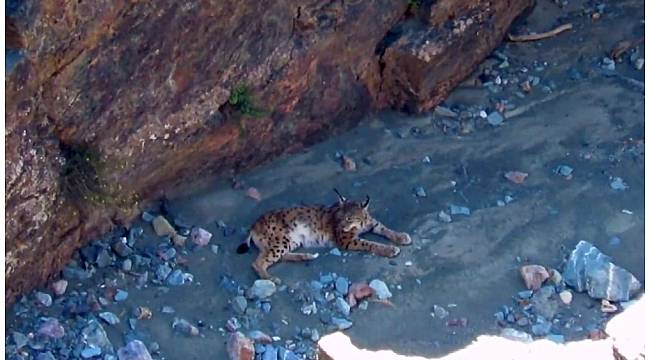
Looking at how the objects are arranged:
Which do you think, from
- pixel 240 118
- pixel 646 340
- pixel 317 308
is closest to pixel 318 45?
pixel 240 118

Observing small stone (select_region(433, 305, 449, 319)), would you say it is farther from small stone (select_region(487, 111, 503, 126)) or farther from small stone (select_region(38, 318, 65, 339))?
small stone (select_region(487, 111, 503, 126))

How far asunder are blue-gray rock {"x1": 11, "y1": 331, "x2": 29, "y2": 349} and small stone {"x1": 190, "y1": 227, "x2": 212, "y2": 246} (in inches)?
48.3

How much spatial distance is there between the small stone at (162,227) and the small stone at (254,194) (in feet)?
1.89

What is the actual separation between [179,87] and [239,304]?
122 cm

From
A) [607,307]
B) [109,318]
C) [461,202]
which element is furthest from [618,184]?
[109,318]

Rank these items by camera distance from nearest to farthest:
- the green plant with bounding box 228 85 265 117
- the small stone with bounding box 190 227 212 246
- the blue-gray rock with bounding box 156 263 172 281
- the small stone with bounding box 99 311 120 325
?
the small stone with bounding box 99 311 120 325
the blue-gray rock with bounding box 156 263 172 281
the small stone with bounding box 190 227 212 246
the green plant with bounding box 228 85 265 117

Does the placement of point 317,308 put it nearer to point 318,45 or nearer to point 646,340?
point 318,45

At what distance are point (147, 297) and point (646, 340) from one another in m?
3.03

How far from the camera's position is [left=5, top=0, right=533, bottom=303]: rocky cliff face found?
314 inches

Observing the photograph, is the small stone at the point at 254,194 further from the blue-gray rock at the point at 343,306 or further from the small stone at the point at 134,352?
the small stone at the point at 134,352

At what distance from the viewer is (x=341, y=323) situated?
8.21 meters

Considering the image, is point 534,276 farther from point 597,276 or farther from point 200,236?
point 200,236

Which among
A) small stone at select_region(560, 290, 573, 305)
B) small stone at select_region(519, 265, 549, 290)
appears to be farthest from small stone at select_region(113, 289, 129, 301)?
small stone at select_region(560, 290, 573, 305)

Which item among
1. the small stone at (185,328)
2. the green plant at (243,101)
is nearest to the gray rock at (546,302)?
the small stone at (185,328)
